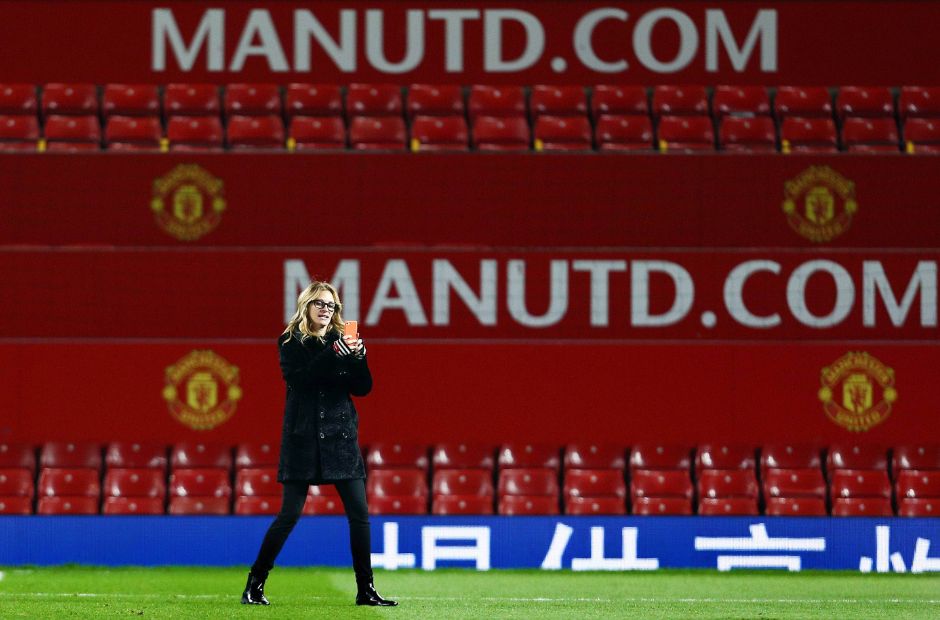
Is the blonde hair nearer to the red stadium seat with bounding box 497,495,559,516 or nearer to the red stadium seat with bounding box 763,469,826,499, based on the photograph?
the red stadium seat with bounding box 497,495,559,516

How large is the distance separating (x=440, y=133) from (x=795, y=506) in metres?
4.49

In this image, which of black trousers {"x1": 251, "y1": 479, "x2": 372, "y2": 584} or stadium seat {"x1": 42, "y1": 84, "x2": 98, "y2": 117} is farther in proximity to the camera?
stadium seat {"x1": 42, "y1": 84, "x2": 98, "y2": 117}

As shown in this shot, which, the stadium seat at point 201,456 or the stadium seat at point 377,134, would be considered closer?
the stadium seat at point 201,456

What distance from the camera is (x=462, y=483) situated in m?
10.6

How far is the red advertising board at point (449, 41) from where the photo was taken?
14102 mm

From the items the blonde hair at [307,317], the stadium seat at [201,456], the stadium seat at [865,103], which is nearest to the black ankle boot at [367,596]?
the blonde hair at [307,317]

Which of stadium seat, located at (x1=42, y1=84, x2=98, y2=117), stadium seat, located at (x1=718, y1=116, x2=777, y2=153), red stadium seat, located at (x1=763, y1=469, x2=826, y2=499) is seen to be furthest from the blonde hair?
stadium seat, located at (x1=42, y1=84, x2=98, y2=117)

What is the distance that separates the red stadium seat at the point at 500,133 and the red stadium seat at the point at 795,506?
152 inches

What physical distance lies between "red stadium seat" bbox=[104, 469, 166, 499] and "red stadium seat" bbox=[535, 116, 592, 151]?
14.1 ft

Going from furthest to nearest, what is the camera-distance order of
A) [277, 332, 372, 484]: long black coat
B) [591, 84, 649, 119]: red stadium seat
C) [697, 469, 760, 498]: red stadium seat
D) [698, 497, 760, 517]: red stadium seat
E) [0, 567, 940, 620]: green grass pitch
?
[591, 84, 649, 119]: red stadium seat
[697, 469, 760, 498]: red stadium seat
[698, 497, 760, 517]: red stadium seat
[0, 567, 940, 620]: green grass pitch
[277, 332, 372, 484]: long black coat

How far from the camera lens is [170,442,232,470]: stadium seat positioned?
→ 35.4 ft

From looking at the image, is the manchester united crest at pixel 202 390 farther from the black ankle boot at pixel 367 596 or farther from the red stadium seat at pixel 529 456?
the black ankle boot at pixel 367 596

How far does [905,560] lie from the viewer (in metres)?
9.80

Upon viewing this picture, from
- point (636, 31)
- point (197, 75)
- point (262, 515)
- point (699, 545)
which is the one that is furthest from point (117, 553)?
point (636, 31)
